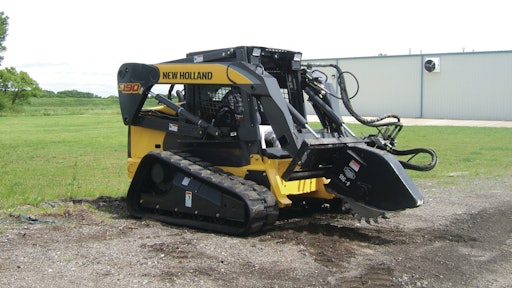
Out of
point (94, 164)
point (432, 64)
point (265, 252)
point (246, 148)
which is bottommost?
point (94, 164)

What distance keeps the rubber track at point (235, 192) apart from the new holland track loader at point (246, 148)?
0.6 inches

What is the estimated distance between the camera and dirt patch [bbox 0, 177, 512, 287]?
233 inches

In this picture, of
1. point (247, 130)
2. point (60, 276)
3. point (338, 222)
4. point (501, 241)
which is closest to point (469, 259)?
point (501, 241)

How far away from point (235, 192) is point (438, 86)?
143ft

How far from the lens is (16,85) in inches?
3068

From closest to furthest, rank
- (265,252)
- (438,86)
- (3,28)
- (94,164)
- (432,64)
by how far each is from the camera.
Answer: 1. (265,252)
2. (94,164)
3. (432,64)
4. (438,86)
5. (3,28)

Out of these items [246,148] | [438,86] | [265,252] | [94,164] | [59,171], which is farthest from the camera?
[438,86]

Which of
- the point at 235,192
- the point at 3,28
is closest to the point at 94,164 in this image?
the point at 235,192

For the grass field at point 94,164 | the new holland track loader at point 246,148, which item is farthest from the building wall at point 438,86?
the new holland track loader at point 246,148

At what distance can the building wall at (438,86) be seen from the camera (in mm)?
45719

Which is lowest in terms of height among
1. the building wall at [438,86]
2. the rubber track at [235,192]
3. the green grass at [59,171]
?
the green grass at [59,171]

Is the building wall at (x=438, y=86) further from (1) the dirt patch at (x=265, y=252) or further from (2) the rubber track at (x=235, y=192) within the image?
(2) the rubber track at (x=235, y=192)

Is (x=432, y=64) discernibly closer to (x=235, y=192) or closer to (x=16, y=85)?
(x=235, y=192)

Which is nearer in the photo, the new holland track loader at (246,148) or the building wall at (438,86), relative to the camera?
the new holland track loader at (246,148)
